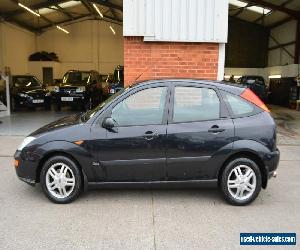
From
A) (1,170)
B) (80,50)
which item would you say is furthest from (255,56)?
(1,170)

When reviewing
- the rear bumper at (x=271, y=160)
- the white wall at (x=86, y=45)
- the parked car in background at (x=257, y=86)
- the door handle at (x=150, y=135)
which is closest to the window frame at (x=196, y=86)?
the door handle at (x=150, y=135)

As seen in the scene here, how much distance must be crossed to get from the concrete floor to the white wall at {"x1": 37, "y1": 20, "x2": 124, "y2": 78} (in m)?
27.1

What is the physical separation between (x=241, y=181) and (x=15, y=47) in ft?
79.8

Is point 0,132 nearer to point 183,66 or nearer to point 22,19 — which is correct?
point 183,66

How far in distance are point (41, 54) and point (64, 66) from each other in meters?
2.90

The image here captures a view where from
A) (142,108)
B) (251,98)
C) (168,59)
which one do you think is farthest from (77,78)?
(251,98)

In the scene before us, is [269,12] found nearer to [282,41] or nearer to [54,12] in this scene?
[282,41]

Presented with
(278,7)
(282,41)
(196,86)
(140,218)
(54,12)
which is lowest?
(140,218)

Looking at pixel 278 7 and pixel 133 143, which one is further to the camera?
pixel 278 7

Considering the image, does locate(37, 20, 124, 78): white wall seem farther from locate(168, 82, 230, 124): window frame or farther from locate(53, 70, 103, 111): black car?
locate(168, 82, 230, 124): window frame

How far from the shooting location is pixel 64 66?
31.6 m

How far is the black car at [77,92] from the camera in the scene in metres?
16.0

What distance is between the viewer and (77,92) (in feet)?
52.6

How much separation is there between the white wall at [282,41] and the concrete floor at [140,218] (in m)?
19.5
